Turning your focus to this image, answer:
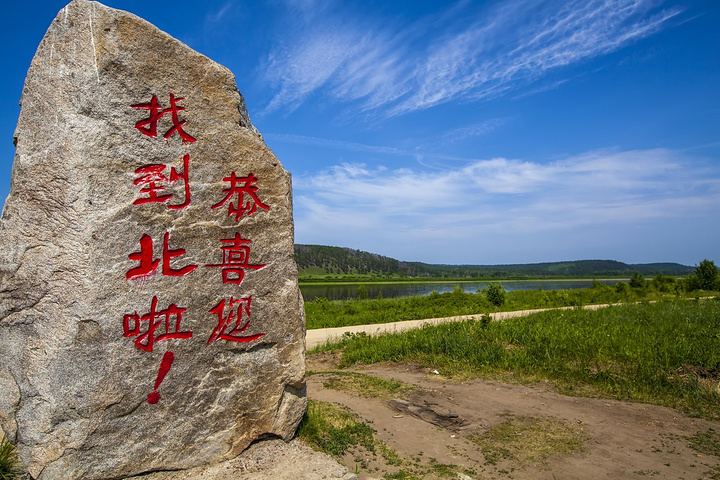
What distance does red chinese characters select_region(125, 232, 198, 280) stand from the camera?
3439mm

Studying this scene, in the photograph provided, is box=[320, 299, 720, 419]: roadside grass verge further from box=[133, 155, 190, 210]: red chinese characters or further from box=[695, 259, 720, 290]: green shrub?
box=[695, 259, 720, 290]: green shrub

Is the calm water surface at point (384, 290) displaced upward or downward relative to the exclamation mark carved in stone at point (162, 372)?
downward

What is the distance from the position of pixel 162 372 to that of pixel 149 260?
0.85 meters

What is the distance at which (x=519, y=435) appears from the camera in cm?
488

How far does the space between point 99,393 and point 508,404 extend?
4517 mm

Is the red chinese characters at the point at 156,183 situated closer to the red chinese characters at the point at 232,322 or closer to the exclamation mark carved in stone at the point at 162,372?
the red chinese characters at the point at 232,322

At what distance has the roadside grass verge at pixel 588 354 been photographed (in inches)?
240

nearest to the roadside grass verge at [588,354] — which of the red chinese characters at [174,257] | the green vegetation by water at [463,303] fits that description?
the red chinese characters at [174,257]

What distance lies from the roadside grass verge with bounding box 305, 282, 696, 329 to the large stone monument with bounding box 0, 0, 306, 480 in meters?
10.8

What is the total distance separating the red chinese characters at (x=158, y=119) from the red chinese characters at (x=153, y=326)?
4.18ft

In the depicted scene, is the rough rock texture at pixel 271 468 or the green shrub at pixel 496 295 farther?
the green shrub at pixel 496 295

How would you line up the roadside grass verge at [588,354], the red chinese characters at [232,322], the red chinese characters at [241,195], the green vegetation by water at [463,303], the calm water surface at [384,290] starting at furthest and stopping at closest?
the calm water surface at [384,290] < the green vegetation by water at [463,303] < the roadside grass verge at [588,354] < the red chinese characters at [241,195] < the red chinese characters at [232,322]

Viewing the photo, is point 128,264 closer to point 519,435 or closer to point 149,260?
point 149,260

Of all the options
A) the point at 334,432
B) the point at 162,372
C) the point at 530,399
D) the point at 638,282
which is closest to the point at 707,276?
the point at 638,282
